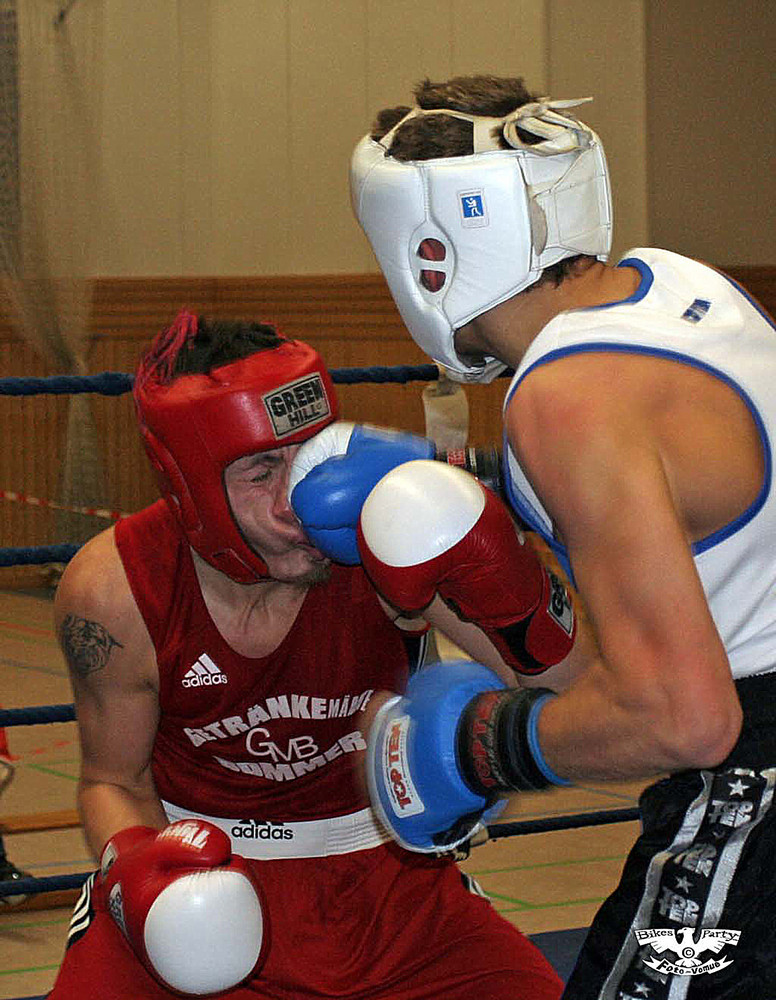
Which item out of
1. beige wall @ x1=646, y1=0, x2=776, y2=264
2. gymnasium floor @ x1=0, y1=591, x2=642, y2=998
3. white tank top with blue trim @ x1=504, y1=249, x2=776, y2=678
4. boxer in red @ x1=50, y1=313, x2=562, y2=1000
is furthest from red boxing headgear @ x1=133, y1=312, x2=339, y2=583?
beige wall @ x1=646, y1=0, x2=776, y2=264

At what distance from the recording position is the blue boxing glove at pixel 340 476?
1.85m

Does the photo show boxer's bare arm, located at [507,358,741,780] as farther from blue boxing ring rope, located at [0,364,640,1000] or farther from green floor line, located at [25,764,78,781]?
green floor line, located at [25,764,78,781]

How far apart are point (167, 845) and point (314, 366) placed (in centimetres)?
72

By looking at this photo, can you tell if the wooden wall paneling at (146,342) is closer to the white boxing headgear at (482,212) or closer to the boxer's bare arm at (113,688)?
the boxer's bare arm at (113,688)

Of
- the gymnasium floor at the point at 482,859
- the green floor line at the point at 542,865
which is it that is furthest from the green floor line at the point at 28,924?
the green floor line at the point at 542,865

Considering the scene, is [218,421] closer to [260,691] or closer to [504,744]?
[260,691]

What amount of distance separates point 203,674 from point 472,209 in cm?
86

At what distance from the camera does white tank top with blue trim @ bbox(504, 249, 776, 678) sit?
1.42 meters

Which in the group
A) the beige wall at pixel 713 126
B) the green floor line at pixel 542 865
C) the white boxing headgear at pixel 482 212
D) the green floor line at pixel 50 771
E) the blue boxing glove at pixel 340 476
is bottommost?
the green floor line at pixel 50 771

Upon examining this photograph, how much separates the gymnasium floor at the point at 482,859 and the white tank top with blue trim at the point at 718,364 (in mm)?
1884

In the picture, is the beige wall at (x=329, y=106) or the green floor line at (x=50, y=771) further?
the beige wall at (x=329, y=106)

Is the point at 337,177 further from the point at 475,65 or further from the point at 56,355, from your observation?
the point at 56,355

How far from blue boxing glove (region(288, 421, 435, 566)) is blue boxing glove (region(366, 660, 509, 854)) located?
268 millimetres

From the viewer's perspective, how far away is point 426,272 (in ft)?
5.62
